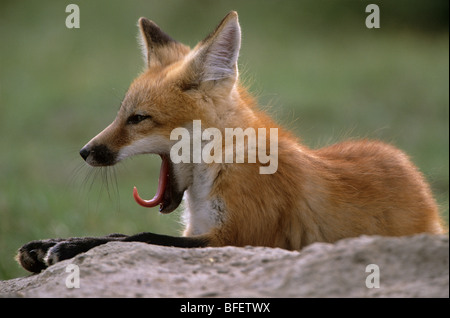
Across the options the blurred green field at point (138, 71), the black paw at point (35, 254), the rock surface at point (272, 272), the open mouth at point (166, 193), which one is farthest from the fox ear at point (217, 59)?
the rock surface at point (272, 272)

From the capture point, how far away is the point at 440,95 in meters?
22.3

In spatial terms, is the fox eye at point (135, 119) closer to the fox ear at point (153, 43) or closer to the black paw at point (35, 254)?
the fox ear at point (153, 43)

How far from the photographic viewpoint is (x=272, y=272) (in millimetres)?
4828

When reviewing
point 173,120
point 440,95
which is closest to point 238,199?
point 173,120

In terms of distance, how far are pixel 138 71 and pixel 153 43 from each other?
14933 millimetres

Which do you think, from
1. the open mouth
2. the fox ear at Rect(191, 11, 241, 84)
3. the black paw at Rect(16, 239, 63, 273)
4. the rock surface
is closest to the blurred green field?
the fox ear at Rect(191, 11, 241, 84)

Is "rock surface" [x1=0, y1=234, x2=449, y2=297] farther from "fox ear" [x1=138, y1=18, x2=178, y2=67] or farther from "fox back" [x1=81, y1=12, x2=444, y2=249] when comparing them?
"fox ear" [x1=138, y1=18, x2=178, y2=67]

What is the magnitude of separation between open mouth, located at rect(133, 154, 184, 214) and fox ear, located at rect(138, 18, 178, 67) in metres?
1.29

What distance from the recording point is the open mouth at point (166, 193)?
6.82m

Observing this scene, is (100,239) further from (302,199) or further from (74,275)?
(302,199)
